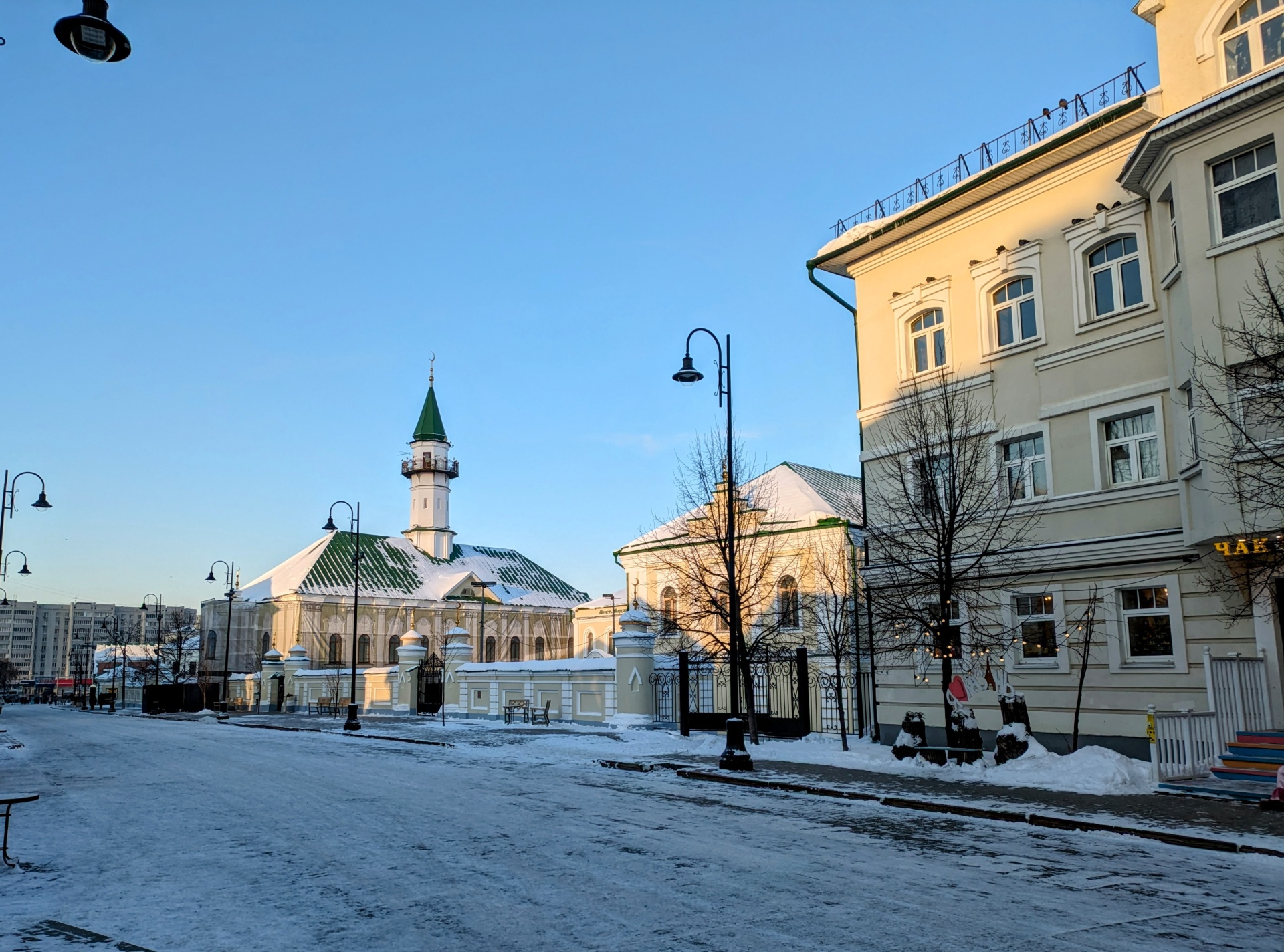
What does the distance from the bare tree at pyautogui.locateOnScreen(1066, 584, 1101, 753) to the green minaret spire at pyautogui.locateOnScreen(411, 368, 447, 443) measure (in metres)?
80.3

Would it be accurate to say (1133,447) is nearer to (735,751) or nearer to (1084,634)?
(1084,634)

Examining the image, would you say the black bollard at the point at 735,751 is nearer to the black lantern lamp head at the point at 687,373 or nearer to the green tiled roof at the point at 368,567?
the black lantern lamp head at the point at 687,373

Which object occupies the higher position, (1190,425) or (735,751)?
(1190,425)

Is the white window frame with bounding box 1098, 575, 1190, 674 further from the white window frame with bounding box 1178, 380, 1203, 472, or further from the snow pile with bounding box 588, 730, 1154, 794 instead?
the white window frame with bounding box 1178, 380, 1203, 472

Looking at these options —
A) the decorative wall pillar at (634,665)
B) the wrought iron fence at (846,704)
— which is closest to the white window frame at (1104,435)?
the wrought iron fence at (846,704)

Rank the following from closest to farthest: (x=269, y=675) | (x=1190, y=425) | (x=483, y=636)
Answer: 1. (x=1190, y=425)
2. (x=269, y=675)
3. (x=483, y=636)

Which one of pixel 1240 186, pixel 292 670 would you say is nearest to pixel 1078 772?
pixel 1240 186

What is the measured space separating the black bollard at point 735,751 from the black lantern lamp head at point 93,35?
14.2 m

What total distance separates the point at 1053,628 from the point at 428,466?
79.2m

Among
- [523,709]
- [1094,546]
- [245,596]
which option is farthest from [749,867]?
[245,596]

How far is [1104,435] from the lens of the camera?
18672 mm

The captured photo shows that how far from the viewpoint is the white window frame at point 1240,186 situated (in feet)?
48.1

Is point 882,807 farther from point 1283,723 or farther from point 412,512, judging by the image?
point 412,512

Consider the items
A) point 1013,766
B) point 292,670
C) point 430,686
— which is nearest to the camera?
point 1013,766
